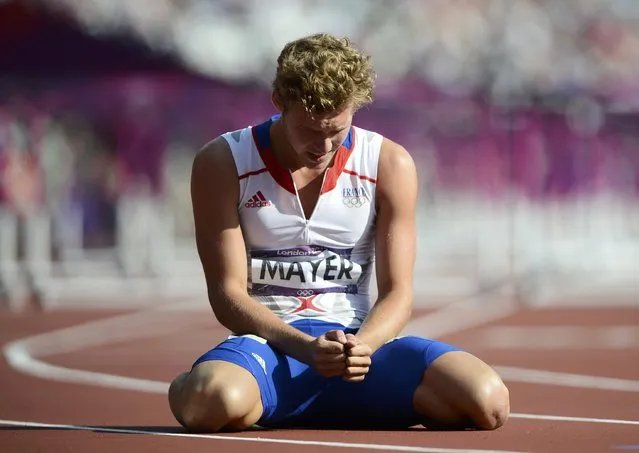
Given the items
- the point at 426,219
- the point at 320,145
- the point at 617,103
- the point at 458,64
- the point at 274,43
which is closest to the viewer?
the point at 320,145

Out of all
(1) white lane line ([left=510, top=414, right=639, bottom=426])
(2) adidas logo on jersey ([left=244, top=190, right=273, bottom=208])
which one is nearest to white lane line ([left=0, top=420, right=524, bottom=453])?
(2) adidas logo on jersey ([left=244, top=190, right=273, bottom=208])

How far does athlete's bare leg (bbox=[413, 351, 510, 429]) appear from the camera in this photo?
6047 mm

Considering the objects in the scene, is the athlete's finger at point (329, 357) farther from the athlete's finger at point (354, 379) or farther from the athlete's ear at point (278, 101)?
the athlete's ear at point (278, 101)

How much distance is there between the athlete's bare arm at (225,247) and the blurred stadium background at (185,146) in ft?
36.2

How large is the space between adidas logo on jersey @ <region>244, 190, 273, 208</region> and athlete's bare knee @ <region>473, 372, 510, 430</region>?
116 cm

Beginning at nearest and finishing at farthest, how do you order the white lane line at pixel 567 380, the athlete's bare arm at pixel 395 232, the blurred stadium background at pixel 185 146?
1. the athlete's bare arm at pixel 395 232
2. the white lane line at pixel 567 380
3. the blurred stadium background at pixel 185 146

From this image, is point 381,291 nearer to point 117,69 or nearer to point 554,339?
point 554,339

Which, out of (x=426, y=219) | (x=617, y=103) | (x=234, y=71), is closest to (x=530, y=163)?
(x=617, y=103)

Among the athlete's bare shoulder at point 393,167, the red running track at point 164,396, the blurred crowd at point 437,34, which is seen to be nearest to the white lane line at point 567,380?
the red running track at point 164,396

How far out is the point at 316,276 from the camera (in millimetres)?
6523

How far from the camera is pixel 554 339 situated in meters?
12.5

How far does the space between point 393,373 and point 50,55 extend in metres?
12.4

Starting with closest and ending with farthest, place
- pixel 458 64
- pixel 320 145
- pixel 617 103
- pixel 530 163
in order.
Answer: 1. pixel 320 145
2. pixel 530 163
3. pixel 617 103
4. pixel 458 64

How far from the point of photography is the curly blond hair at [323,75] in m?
5.98
